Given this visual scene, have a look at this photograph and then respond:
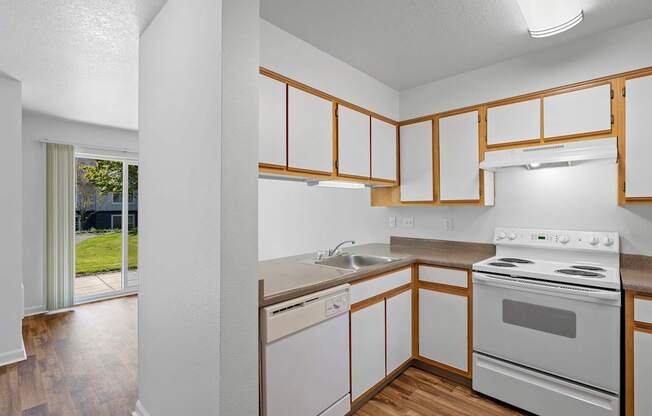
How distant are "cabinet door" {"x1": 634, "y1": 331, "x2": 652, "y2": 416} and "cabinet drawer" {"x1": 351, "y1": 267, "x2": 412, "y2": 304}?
4.43 ft

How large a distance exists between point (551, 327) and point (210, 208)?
7.04ft

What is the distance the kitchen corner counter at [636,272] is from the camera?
5.69 feet

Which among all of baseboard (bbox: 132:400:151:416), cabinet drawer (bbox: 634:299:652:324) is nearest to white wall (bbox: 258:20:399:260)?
baseboard (bbox: 132:400:151:416)

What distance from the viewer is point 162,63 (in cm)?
173

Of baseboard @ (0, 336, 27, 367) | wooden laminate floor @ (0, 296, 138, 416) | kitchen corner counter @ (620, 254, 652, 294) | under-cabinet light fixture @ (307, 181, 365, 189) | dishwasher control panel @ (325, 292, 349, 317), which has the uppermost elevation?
under-cabinet light fixture @ (307, 181, 365, 189)

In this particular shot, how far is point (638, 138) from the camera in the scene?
2.05 meters

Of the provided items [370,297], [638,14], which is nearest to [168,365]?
[370,297]

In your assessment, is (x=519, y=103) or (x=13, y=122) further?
(x=13, y=122)

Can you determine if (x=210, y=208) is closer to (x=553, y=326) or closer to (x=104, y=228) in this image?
(x=553, y=326)

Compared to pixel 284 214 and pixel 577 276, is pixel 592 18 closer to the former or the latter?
pixel 577 276

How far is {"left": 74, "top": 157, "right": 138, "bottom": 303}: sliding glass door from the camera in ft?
15.4

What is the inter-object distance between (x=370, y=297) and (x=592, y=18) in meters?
2.31

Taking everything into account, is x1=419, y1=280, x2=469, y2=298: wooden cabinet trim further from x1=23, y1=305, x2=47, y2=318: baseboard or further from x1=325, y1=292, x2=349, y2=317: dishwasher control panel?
x1=23, y1=305, x2=47, y2=318: baseboard

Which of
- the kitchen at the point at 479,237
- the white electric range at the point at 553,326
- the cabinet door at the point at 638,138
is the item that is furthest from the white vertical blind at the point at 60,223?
the cabinet door at the point at 638,138
